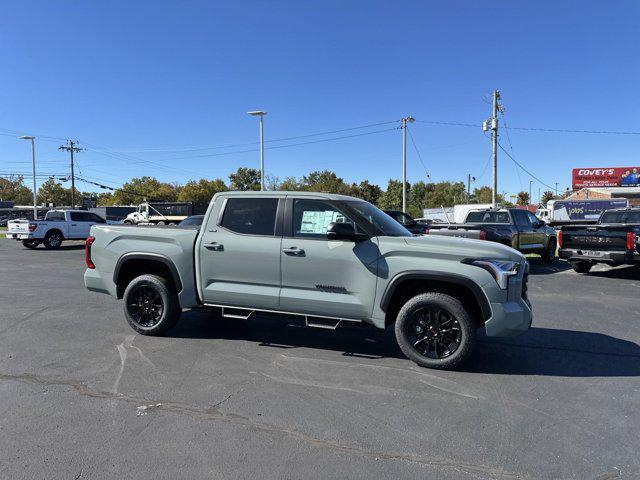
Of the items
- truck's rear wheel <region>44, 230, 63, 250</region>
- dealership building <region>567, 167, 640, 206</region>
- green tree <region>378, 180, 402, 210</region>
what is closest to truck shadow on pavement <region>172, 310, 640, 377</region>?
truck's rear wheel <region>44, 230, 63, 250</region>

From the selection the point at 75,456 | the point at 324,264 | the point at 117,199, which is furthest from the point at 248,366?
the point at 117,199

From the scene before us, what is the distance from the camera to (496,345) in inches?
225

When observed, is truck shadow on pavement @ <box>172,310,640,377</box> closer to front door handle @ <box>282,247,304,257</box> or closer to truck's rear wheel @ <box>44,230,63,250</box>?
front door handle @ <box>282,247,304,257</box>

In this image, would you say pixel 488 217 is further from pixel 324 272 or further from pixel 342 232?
pixel 342 232

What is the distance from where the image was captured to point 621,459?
3.16m

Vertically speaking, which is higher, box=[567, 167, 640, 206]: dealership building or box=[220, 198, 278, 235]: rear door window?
box=[567, 167, 640, 206]: dealership building

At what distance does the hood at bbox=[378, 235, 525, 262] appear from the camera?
186 inches

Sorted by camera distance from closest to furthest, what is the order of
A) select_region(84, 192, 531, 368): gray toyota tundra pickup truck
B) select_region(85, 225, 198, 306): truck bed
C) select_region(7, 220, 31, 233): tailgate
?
select_region(84, 192, 531, 368): gray toyota tundra pickup truck < select_region(85, 225, 198, 306): truck bed < select_region(7, 220, 31, 233): tailgate

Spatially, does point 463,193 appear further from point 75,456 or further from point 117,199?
point 75,456

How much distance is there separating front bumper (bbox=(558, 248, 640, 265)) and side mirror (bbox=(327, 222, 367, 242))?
354 inches

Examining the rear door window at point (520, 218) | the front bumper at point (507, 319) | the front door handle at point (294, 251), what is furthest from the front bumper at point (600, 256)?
the front door handle at point (294, 251)

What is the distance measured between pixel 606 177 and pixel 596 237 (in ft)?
251

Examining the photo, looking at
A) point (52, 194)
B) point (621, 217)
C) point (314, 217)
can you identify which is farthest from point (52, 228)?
point (52, 194)

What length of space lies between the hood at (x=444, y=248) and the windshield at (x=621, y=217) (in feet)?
37.6
